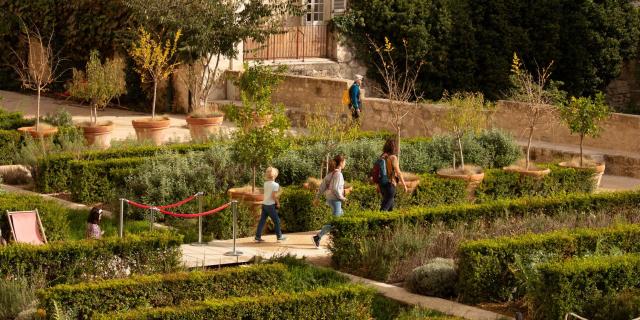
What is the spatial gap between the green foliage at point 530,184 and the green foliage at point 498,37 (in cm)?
1018

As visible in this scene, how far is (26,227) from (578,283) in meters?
6.12

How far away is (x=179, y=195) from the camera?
57.5 ft

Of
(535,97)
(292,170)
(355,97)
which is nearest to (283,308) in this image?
(292,170)

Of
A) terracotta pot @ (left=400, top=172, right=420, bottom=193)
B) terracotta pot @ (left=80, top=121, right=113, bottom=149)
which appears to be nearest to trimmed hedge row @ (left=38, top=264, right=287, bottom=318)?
terracotta pot @ (left=400, top=172, right=420, bottom=193)

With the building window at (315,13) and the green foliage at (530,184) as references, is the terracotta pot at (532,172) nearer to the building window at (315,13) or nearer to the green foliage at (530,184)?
the green foliage at (530,184)

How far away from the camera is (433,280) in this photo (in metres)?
13.2

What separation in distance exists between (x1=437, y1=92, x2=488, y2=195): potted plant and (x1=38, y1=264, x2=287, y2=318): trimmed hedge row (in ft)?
20.2

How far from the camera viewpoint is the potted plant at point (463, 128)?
60.7ft

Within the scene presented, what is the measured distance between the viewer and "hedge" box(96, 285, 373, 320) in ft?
37.1

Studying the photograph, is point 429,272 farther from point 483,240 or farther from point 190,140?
point 190,140

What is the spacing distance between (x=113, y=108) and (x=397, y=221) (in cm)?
1425

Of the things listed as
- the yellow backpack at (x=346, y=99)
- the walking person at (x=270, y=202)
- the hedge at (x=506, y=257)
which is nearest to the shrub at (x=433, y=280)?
the hedge at (x=506, y=257)

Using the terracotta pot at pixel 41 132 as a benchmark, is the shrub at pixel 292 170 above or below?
below

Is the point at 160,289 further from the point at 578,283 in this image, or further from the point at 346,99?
the point at 346,99
